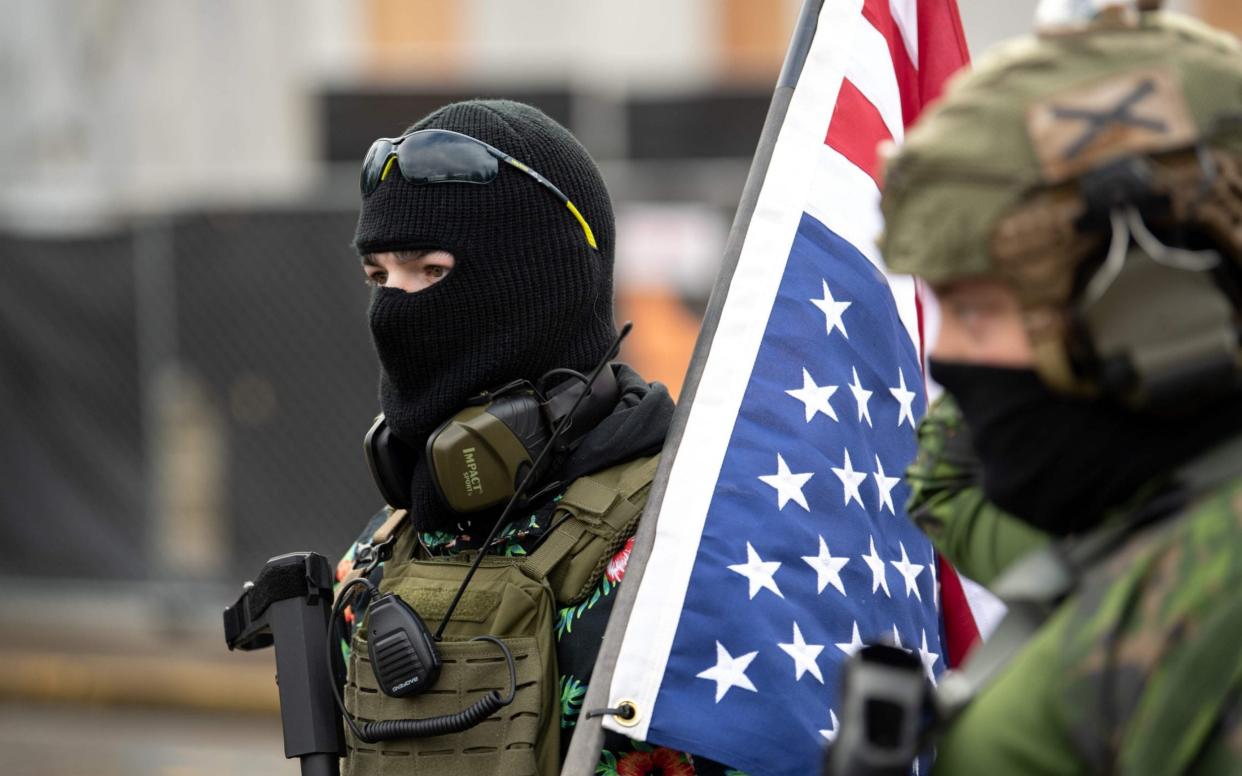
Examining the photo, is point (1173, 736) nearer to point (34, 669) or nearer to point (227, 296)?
point (227, 296)

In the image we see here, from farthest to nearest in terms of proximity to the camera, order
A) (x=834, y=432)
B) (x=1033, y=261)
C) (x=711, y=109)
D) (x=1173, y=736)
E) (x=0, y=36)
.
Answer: (x=0, y=36) < (x=711, y=109) < (x=834, y=432) < (x=1033, y=261) < (x=1173, y=736)

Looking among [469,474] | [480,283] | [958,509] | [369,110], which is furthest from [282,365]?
[958,509]

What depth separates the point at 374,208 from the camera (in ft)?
8.39

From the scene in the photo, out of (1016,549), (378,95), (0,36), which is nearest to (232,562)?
(378,95)

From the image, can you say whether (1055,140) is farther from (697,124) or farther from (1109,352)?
(697,124)

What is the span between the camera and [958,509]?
6.22 feet

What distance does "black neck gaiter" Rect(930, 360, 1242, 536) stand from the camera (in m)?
1.50

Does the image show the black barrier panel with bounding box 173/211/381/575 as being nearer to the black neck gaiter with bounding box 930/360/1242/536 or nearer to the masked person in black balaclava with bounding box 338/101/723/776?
the masked person in black balaclava with bounding box 338/101/723/776

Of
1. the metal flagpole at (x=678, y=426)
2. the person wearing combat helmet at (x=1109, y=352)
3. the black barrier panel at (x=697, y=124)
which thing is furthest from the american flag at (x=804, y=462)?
the black barrier panel at (x=697, y=124)

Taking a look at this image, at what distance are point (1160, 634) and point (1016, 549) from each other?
440 mm

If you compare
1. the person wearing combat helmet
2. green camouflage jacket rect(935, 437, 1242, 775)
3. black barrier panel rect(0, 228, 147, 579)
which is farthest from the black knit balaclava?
black barrier panel rect(0, 228, 147, 579)

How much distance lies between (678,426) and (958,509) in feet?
1.90

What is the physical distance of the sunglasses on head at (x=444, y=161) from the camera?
251cm

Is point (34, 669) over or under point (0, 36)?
under
